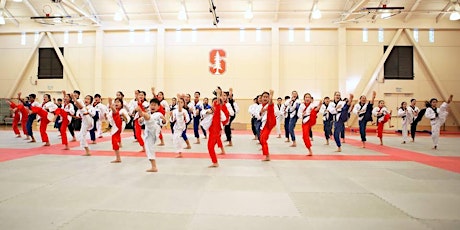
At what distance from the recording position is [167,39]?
59.4 ft

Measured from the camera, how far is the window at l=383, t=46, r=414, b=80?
1753cm

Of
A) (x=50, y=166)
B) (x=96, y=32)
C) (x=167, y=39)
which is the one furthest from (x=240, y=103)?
(x=50, y=166)

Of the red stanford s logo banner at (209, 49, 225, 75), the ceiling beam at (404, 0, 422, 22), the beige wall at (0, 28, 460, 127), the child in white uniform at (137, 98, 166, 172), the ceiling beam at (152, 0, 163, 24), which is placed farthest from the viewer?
the red stanford s logo banner at (209, 49, 225, 75)

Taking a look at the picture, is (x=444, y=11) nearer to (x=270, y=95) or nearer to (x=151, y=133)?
(x=270, y=95)

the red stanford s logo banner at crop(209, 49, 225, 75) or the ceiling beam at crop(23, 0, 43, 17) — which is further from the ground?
the ceiling beam at crop(23, 0, 43, 17)

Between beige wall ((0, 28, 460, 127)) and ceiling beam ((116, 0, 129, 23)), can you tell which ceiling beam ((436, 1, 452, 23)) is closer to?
beige wall ((0, 28, 460, 127))

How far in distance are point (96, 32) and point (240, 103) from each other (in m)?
11.6

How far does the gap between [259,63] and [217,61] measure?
297 cm

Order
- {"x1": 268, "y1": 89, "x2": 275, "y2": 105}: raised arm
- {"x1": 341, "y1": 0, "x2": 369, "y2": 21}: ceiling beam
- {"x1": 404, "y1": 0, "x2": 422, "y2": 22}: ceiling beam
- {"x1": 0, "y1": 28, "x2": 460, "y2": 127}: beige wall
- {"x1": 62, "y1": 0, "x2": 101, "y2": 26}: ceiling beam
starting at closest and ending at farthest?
1. {"x1": 268, "y1": 89, "x2": 275, "y2": 105}: raised arm
2. {"x1": 341, "y1": 0, "x2": 369, "y2": 21}: ceiling beam
3. {"x1": 62, "y1": 0, "x2": 101, "y2": 26}: ceiling beam
4. {"x1": 404, "y1": 0, "x2": 422, "y2": 22}: ceiling beam
5. {"x1": 0, "y1": 28, "x2": 460, "y2": 127}: beige wall

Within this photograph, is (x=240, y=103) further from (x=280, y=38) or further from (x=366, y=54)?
(x=366, y=54)

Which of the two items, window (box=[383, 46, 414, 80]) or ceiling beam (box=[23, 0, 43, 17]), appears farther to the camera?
window (box=[383, 46, 414, 80])

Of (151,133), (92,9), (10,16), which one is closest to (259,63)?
(92,9)

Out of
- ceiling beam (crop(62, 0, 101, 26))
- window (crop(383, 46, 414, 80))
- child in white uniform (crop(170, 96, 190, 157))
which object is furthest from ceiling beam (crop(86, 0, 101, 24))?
window (crop(383, 46, 414, 80))

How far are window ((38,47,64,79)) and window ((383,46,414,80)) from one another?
23566 millimetres
